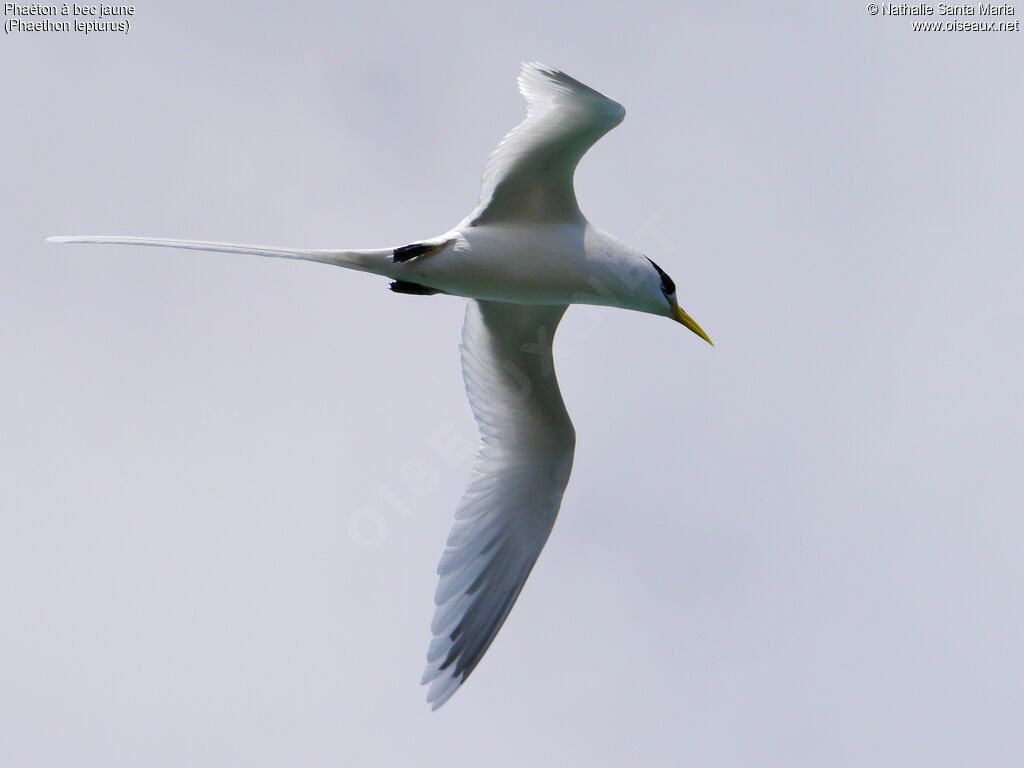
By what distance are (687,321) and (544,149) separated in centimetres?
210

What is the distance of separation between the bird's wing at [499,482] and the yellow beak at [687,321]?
1.26 metres

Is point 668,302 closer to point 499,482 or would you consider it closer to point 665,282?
point 665,282

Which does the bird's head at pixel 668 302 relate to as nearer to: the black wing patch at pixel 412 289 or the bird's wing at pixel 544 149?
the bird's wing at pixel 544 149

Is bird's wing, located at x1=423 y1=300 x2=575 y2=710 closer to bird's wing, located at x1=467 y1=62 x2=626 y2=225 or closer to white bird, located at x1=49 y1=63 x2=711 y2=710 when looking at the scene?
white bird, located at x1=49 y1=63 x2=711 y2=710

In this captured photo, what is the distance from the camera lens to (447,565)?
11.2 meters

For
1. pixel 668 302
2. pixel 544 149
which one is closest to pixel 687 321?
pixel 668 302

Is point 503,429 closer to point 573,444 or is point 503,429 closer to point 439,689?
point 573,444

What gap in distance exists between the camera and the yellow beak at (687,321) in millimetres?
11133

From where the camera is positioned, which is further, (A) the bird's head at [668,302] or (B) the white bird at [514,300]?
(A) the bird's head at [668,302]

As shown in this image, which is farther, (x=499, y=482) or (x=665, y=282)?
(x=499, y=482)

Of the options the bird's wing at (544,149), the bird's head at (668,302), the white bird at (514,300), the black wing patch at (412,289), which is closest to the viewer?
the bird's wing at (544,149)

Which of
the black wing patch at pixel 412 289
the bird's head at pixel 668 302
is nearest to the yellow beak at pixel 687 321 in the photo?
the bird's head at pixel 668 302

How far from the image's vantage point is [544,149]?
33.4 ft

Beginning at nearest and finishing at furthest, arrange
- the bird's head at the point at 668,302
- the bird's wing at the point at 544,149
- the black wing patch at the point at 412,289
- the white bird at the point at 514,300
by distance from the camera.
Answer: the bird's wing at the point at 544,149, the white bird at the point at 514,300, the black wing patch at the point at 412,289, the bird's head at the point at 668,302
